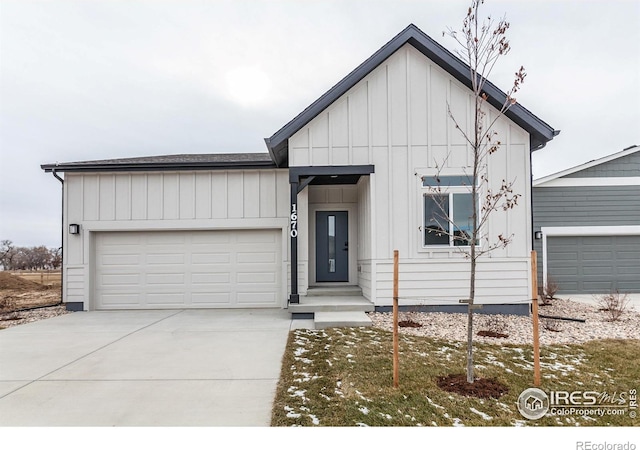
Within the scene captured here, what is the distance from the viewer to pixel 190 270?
9.40 m

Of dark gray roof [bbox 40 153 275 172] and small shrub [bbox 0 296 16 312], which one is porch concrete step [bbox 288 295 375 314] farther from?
small shrub [bbox 0 296 16 312]

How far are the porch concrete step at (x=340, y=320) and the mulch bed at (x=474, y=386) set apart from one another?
270cm

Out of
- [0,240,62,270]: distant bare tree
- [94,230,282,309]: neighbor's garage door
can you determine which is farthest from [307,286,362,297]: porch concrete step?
[0,240,62,270]: distant bare tree

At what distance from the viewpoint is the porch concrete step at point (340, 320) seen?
21.6 ft

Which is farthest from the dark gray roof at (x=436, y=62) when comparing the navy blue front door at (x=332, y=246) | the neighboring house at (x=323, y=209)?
the navy blue front door at (x=332, y=246)

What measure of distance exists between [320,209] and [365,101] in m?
3.14

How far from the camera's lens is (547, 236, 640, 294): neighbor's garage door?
35.3ft

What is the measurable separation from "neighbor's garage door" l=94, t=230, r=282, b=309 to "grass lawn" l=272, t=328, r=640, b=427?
12.2 ft

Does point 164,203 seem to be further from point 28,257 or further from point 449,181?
point 28,257

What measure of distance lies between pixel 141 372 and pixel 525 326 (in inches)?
245

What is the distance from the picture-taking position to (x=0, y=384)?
13.3ft
